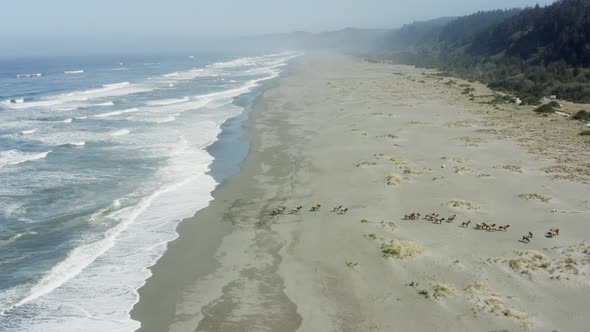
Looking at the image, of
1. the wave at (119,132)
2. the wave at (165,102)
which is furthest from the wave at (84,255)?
the wave at (165,102)

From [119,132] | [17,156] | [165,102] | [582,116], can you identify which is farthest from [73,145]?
[582,116]

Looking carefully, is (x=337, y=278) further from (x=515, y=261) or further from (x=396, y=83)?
(x=396, y=83)

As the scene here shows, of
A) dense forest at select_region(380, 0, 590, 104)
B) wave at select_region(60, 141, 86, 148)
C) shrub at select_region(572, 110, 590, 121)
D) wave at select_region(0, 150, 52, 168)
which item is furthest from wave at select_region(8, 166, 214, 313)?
dense forest at select_region(380, 0, 590, 104)

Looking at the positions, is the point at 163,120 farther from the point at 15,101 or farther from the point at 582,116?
the point at 582,116

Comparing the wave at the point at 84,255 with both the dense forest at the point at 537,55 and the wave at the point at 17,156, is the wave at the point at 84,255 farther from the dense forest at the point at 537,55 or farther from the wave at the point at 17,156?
the dense forest at the point at 537,55

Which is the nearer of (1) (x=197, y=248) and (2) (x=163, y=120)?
(1) (x=197, y=248)
